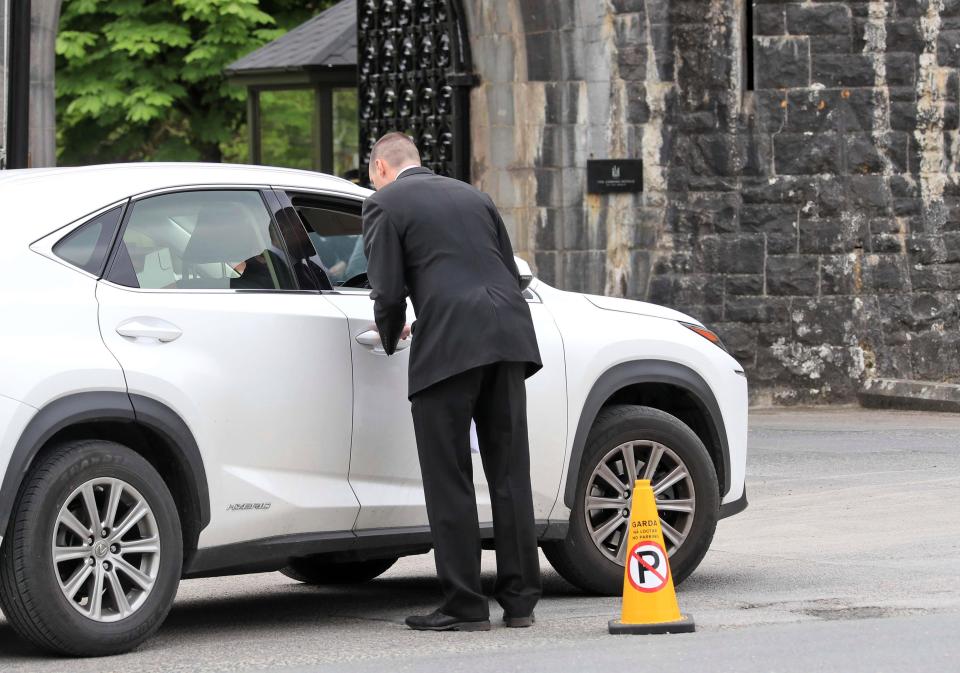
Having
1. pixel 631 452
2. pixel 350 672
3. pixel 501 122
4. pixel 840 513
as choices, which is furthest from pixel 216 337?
pixel 501 122

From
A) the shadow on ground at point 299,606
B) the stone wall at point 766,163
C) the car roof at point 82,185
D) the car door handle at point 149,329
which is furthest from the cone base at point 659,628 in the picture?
the stone wall at point 766,163

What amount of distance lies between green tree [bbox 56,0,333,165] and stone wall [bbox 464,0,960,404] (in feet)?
51.1

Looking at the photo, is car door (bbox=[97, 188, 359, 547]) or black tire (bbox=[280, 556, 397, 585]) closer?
car door (bbox=[97, 188, 359, 547])

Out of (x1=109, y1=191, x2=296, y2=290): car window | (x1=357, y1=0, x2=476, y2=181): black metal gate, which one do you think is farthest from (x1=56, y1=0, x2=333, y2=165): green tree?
(x1=109, y1=191, x2=296, y2=290): car window

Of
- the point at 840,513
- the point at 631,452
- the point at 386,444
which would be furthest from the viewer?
the point at 840,513

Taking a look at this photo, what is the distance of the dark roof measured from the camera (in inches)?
961

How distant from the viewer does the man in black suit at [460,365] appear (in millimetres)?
6805

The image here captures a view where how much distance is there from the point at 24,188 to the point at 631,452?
270 cm

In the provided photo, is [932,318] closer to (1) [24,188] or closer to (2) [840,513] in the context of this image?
(2) [840,513]

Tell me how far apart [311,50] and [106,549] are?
62.8 ft

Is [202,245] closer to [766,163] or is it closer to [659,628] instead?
[659,628]

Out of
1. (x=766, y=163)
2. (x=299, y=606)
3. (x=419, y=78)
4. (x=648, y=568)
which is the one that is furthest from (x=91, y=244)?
(x=419, y=78)

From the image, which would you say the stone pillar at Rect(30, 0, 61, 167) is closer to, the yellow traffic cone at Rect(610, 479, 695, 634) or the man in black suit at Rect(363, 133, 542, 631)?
the man in black suit at Rect(363, 133, 542, 631)

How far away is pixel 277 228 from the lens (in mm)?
7105
